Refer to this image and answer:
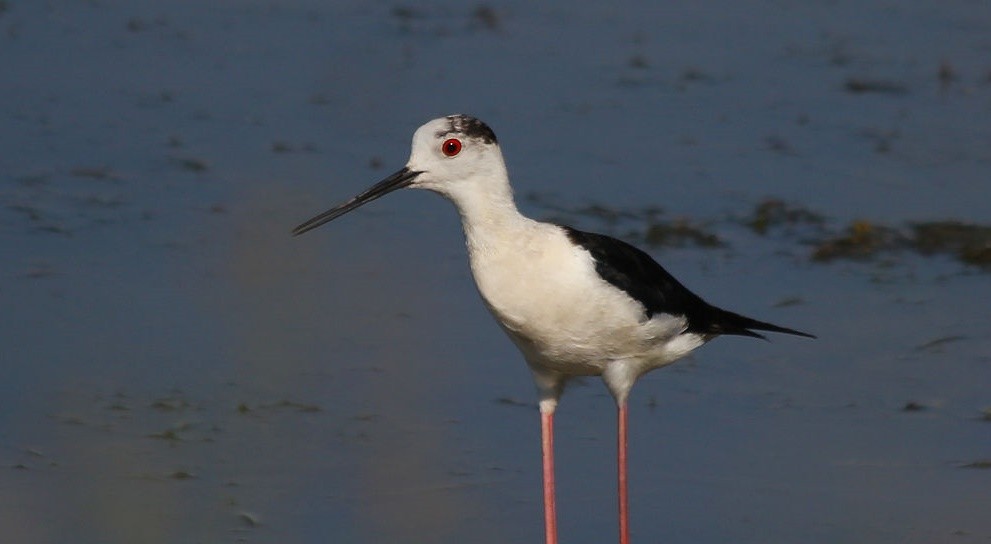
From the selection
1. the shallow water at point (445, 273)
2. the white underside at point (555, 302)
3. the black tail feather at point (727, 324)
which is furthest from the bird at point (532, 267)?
the shallow water at point (445, 273)

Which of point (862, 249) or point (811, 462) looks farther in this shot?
point (862, 249)

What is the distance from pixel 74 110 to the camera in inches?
287

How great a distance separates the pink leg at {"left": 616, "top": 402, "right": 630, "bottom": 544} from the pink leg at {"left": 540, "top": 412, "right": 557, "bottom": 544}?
157 millimetres

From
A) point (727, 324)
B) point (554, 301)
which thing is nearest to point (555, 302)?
point (554, 301)

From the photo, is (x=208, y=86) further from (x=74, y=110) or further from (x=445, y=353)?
(x=445, y=353)

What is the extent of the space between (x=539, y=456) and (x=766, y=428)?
26.1 inches

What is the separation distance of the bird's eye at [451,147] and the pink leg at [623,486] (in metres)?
0.75

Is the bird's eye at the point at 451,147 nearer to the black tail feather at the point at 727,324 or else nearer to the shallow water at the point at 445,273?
the shallow water at the point at 445,273

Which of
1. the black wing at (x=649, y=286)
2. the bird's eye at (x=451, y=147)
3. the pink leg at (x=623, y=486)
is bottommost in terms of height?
the pink leg at (x=623, y=486)

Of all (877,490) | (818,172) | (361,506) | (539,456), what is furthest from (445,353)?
(818,172)

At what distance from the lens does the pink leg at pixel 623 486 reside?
429cm

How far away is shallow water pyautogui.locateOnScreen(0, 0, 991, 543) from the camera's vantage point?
461 centimetres

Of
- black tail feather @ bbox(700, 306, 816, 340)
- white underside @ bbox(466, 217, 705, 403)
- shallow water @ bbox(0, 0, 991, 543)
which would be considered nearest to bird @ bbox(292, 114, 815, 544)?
white underside @ bbox(466, 217, 705, 403)

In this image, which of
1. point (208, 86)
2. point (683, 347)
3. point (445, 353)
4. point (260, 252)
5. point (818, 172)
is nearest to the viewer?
point (260, 252)
